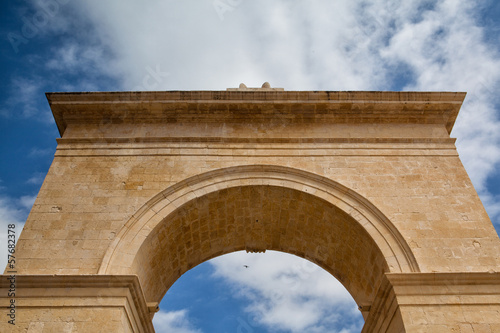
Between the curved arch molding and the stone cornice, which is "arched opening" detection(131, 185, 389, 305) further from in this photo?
the stone cornice

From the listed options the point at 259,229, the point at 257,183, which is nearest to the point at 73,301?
the point at 257,183

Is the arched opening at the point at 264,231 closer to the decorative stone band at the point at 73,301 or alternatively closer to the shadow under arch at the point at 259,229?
the shadow under arch at the point at 259,229

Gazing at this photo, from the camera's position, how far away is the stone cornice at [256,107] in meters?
9.75

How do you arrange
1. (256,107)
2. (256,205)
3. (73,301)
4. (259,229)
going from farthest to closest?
1. (259,229)
2. (256,107)
3. (256,205)
4. (73,301)

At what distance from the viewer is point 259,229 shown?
10094mm

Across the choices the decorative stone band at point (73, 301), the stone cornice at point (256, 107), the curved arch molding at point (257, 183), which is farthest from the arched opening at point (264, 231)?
the stone cornice at point (256, 107)

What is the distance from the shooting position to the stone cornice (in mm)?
9750

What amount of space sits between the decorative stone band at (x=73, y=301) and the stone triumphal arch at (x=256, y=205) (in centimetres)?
2

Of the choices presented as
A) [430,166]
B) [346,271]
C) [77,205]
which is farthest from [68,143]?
[430,166]

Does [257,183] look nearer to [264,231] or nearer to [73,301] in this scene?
[264,231]

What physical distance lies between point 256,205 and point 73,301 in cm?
412

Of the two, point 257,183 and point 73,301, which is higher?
point 257,183

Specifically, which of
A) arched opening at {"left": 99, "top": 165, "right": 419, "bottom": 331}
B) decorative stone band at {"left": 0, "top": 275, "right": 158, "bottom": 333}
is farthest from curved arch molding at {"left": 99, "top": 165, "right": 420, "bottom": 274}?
decorative stone band at {"left": 0, "top": 275, "right": 158, "bottom": 333}

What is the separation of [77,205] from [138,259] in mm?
1694
